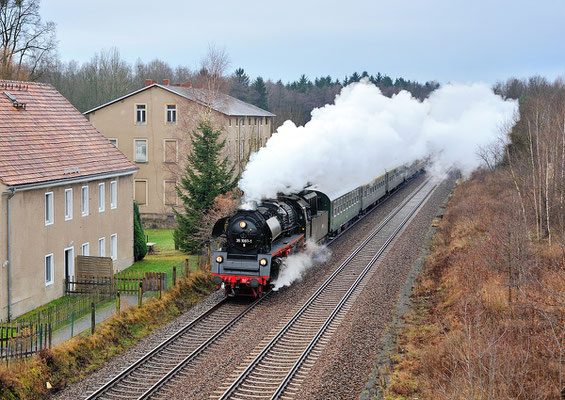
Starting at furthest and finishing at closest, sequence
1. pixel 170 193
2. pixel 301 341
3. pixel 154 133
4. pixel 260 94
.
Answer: pixel 260 94 < pixel 154 133 < pixel 170 193 < pixel 301 341

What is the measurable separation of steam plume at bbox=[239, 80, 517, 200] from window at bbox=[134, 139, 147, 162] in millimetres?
17257

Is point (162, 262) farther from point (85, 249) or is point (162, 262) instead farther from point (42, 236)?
point (42, 236)

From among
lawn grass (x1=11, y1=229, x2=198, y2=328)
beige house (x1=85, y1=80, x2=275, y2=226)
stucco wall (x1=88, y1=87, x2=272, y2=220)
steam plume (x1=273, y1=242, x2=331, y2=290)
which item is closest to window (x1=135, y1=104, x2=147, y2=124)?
beige house (x1=85, y1=80, x2=275, y2=226)

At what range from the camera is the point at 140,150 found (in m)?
48.6

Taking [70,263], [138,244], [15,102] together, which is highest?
[15,102]

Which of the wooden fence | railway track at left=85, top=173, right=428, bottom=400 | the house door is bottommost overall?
railway track at left=85, top=173, right=428, bottom=400

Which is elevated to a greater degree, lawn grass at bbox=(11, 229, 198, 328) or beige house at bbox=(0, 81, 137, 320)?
beige house at bbox=(0, 81, 137, 320)

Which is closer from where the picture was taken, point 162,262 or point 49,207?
point 49,207

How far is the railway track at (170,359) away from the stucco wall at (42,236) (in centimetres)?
581

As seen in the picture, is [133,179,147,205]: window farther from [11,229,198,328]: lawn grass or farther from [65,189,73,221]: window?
[65,189,73,221]: window

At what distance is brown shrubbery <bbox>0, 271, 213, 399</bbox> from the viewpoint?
14.3m

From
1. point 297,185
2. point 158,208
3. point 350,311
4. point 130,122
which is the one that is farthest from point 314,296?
point 130,122

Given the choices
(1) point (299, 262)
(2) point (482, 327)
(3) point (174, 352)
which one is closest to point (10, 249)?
(3) point (174, 352)

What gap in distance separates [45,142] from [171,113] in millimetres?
23611
